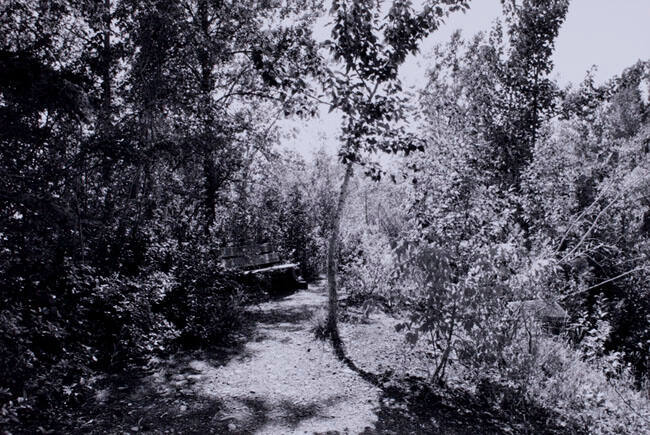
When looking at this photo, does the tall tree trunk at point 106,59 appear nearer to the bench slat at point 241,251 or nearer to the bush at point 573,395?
the bench slat at point 241,251

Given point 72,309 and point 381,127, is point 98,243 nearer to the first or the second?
point 72,309

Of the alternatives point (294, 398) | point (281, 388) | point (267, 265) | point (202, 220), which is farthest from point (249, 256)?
point (294, 398)

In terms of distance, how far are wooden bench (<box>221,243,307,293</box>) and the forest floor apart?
415 centimetres

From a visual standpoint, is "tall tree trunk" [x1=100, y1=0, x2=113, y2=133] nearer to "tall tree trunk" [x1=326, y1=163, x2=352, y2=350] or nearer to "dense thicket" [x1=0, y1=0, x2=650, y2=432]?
"dense thicket" [x1=0, y1=0, x2=650, y2=432]

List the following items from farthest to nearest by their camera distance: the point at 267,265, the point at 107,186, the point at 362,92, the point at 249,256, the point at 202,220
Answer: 1. the point at 267,265
2. the point at 249,256
3. the point at 202,220
4. the point at 107,186
5. the point at 362,92

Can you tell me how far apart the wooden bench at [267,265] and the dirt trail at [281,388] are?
3754 millimetres

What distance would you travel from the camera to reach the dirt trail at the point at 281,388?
4352 mm

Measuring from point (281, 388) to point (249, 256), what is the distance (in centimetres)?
602

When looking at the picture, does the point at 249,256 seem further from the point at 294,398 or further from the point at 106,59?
the point at 294,398

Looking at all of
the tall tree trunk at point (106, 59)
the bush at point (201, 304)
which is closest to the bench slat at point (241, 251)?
the bush at point (201, 304)

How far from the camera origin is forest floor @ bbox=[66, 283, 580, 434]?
423 centimetres

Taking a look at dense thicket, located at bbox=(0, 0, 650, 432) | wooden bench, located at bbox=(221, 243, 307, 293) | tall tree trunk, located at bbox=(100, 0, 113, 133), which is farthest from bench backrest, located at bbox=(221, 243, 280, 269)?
tall tree trunk, located at bbox=(100, 0, 113, 133)

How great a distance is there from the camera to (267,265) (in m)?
11.5

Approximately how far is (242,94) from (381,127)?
9605mm
